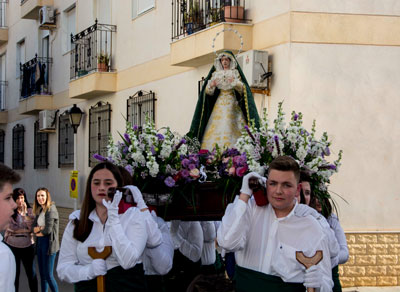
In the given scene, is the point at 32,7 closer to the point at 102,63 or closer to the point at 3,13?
the point at 3,13

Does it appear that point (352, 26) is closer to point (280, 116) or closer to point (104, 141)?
point (280, 116)

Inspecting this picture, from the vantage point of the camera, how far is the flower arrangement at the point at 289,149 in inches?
210

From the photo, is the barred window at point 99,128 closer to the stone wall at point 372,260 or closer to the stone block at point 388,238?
the stone wall at point 372,260

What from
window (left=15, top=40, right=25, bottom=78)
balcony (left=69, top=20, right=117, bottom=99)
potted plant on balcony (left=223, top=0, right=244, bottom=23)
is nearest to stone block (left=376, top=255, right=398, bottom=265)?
potted plant on balcony (left=223, top=0, right=244, bottom=23)

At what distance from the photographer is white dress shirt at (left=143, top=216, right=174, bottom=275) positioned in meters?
5.73

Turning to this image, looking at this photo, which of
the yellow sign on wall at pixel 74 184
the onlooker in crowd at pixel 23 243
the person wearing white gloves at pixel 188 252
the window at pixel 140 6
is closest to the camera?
the person wearing white gloves at pixel 188 252

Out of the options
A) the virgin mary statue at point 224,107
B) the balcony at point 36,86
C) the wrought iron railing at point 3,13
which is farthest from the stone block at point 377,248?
the wrought iron railing at point 3,13

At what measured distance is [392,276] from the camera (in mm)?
10914

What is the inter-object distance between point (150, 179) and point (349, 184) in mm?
5639

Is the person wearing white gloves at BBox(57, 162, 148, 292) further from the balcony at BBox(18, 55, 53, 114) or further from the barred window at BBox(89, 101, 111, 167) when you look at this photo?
the balcony at BBox(18, 55, 53, 114)

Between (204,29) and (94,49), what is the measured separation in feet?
18.9

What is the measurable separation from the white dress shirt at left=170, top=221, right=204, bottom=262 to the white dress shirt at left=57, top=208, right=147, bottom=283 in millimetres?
1993

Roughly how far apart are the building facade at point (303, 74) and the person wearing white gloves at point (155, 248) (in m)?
3.86

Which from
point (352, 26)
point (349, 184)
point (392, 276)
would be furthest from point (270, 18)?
point (392, 276)
